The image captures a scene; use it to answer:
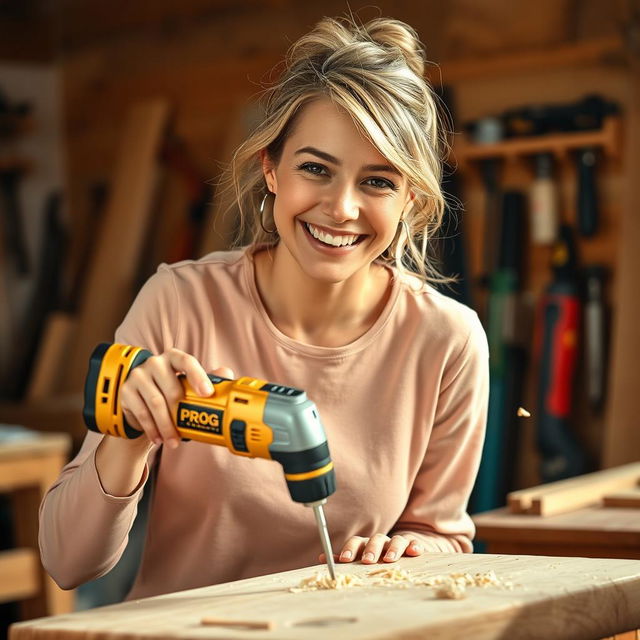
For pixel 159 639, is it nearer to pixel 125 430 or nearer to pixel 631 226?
pixel 125 430

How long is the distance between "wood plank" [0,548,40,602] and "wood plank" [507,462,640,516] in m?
1.59

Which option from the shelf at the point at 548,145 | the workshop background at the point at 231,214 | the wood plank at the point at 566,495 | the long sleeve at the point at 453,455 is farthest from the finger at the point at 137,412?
the shelf at the point at 548,145

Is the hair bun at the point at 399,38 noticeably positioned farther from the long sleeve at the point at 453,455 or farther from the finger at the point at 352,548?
the finger at the point at 352,548

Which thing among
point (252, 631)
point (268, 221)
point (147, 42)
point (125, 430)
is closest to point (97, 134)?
point (147, 42)

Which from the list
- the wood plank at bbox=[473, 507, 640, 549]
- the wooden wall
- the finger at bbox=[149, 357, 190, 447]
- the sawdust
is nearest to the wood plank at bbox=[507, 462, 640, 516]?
the wood plank at bbox=[473, 507, 640, 549]

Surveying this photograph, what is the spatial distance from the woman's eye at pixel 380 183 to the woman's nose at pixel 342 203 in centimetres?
3

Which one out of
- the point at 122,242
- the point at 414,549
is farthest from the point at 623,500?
the point at 122,242

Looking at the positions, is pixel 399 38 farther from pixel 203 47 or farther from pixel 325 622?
pixel 203 47

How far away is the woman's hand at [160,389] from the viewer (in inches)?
56.7

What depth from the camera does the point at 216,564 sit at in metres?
1.82

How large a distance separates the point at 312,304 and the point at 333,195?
261mm

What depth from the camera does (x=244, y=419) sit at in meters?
1.41

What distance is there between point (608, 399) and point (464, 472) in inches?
79.8

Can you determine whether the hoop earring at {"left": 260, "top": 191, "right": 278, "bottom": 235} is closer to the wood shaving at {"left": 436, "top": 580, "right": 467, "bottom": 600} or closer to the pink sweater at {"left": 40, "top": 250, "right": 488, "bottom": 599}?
the pink sweater at {"left": 40, "top": 250, "right": 488, "bottom": 599}
